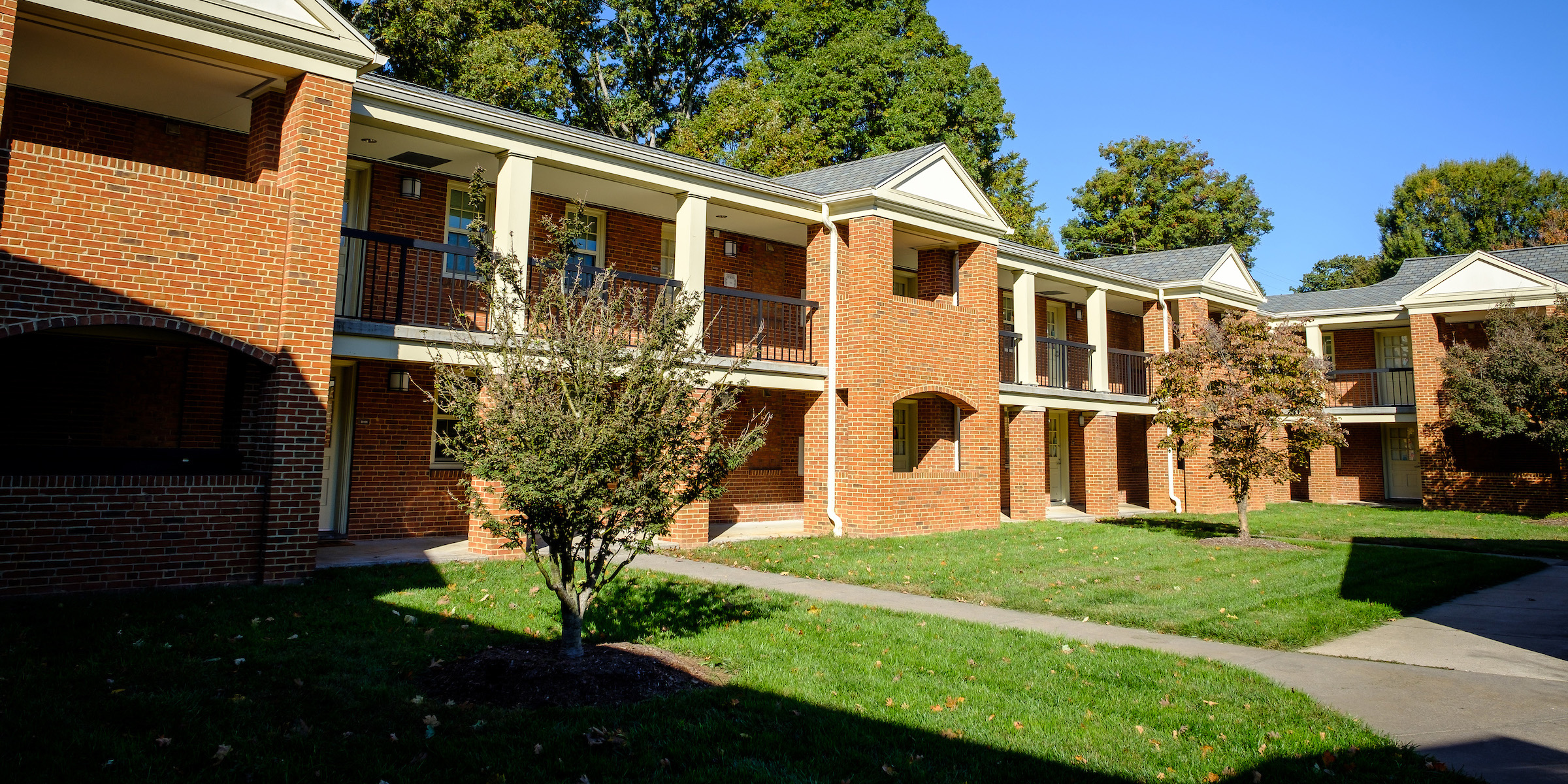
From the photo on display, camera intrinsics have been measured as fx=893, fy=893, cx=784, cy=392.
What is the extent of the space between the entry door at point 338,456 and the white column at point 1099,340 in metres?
15.4

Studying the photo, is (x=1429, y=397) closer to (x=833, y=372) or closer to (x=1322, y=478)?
(x=1322, y=478)

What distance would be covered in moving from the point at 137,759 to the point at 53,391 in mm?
7922

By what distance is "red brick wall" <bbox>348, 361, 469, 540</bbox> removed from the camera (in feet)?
40.7

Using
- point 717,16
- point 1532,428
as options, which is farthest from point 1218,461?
point 717,16

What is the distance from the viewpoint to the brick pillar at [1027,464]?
18328 millimetres

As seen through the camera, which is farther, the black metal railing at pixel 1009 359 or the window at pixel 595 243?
the black metal railing at pixel 1009 359

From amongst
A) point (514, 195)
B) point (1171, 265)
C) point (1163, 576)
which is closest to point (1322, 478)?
point (1171, 265)

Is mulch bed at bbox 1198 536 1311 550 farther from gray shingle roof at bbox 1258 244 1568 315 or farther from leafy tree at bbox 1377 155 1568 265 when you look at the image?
leafy tree at bbox 1377 155 1568 265

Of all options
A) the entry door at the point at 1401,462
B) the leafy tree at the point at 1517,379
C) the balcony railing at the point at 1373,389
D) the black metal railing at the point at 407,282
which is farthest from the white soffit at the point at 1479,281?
the black metal railing at the point at 407,282

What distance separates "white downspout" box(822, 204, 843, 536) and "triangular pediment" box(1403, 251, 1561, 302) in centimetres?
1814

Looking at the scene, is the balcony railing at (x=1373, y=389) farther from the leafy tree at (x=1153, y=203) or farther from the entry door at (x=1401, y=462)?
the leafy tree at (x=1153, y=203)

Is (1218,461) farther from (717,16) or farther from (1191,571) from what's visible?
(717,16)

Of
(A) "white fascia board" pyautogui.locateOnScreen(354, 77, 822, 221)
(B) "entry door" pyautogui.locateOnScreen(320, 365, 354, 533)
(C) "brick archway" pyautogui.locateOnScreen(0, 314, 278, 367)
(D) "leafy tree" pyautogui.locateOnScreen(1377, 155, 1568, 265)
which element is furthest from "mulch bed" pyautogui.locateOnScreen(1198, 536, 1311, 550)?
(D) "leafy tree" pyautogui.locateOnScreen(1377, 155, 1568, 265)

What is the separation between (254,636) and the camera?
252 inches
